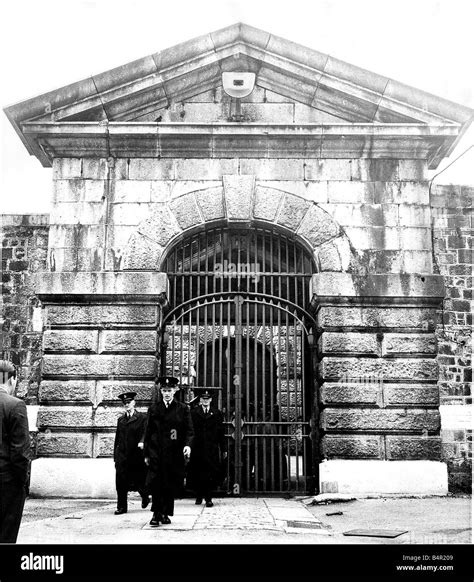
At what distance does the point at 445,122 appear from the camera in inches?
456

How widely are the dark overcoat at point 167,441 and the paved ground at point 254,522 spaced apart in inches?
19.6

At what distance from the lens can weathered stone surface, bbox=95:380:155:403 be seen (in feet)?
36.0

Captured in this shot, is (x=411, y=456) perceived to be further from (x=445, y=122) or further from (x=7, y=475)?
(x=7, y=475)

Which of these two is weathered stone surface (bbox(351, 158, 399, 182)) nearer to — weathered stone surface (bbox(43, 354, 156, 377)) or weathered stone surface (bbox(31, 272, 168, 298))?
weathered stone surface (bbox(31, 272, 168, 298))

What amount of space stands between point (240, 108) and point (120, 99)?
186cm

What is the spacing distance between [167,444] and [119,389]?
2489 mm

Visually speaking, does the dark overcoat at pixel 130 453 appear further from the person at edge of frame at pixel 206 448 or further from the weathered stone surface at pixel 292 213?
the weathered stone surface at pixel 292 213

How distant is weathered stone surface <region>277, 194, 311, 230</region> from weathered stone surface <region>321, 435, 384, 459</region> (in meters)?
3.21

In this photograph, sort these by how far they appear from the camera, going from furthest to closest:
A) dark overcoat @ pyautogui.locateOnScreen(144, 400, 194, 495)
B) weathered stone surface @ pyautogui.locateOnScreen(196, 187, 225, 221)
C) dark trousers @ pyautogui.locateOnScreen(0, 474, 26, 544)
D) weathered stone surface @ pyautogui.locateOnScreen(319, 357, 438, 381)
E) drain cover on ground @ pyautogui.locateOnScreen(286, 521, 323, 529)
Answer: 1. weathered stone surface @ pyautogui.locateOnScreen(196, 187, 225, 221)
2. weathered stone surface @ pyautogui.locateOnScreen(319, 357, 438, 381)
3. dark overcoat @ pyautogui.locateOnScreen(144, 400, 194, 495)
4. drain cover on ground @ pyautogui.locateOnScreen(286, 521, 323, 529)
5. dark trousers @ pyautogui.locateOnScreen(0, 474, 26, 544)

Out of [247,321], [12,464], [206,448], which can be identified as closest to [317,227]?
[247,321]

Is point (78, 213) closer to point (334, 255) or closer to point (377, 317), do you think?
point (334, 255)

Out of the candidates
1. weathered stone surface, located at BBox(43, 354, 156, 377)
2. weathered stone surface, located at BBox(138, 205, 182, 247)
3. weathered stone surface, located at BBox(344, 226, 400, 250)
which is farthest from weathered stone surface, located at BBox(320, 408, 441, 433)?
weathered stone surface, located at BBox(138, 205, 182, 247)

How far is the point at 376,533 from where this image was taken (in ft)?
24.4

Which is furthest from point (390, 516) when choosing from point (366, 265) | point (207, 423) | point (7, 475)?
point (7, 475)
